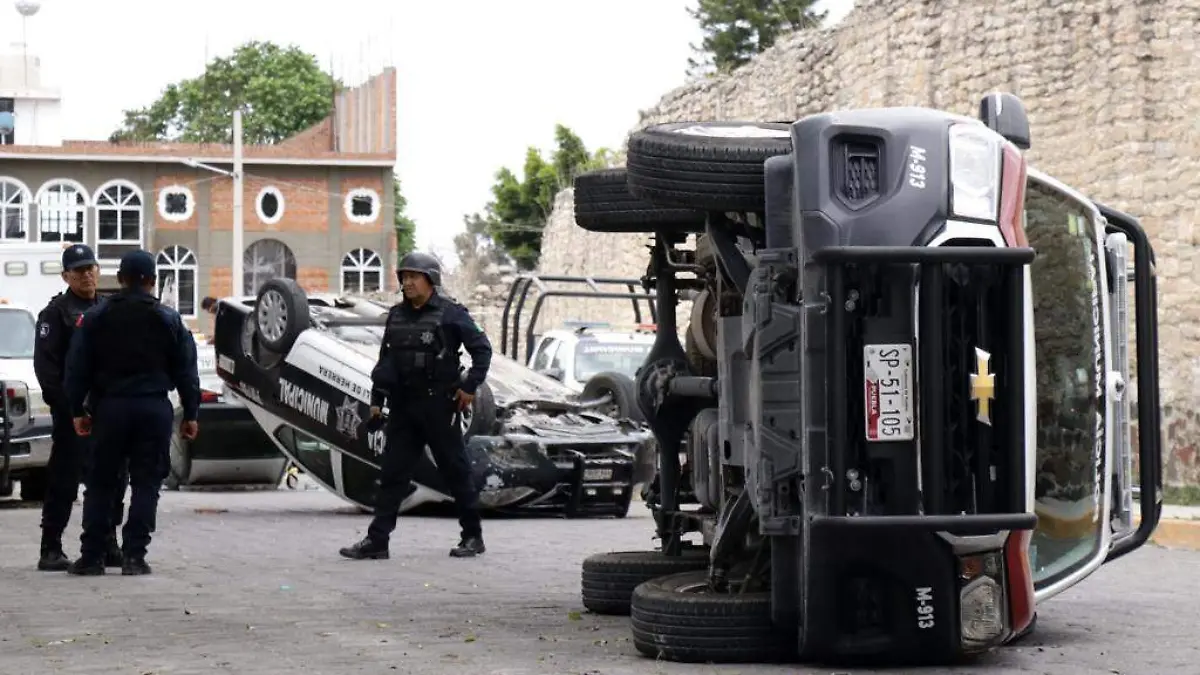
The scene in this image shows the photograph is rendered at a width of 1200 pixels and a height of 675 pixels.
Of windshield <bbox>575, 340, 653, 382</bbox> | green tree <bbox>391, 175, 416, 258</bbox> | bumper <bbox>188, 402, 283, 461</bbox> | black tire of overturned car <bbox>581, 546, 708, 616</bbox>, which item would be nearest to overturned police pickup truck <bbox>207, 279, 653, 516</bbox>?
bumper <bbox>188, 402, 283, 461</bbox>

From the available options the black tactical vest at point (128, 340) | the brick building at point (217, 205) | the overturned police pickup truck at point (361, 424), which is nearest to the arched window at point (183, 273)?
the brick building at point (217, 205)

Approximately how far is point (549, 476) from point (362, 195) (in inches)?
2588

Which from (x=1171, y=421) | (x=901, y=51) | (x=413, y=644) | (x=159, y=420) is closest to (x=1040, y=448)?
(x=413, y=644)

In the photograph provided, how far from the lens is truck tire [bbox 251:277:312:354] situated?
1717cm

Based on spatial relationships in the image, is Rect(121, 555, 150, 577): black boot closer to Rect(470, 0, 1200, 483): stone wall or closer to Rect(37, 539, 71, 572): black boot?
Rect(37, 539, 71, 572): black boot

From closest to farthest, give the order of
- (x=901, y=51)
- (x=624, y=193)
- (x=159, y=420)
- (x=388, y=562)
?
→ (x=624, y=193) → (x=159, y=420) → (x=388, y=562) → (x=901, y=51)

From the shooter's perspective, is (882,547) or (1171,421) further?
(1171,421)

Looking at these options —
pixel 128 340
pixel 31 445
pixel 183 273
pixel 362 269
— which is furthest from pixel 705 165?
pixel 362 269

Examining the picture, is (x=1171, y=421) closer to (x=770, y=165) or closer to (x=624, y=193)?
(x=624, y=193)

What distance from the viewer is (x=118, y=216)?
80.0 meters

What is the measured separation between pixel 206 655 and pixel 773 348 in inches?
94.5

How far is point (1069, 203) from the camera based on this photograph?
8.48m

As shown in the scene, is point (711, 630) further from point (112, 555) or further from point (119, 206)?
point (119, 206)

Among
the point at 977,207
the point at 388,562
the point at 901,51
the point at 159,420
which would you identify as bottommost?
the point at 388,562
